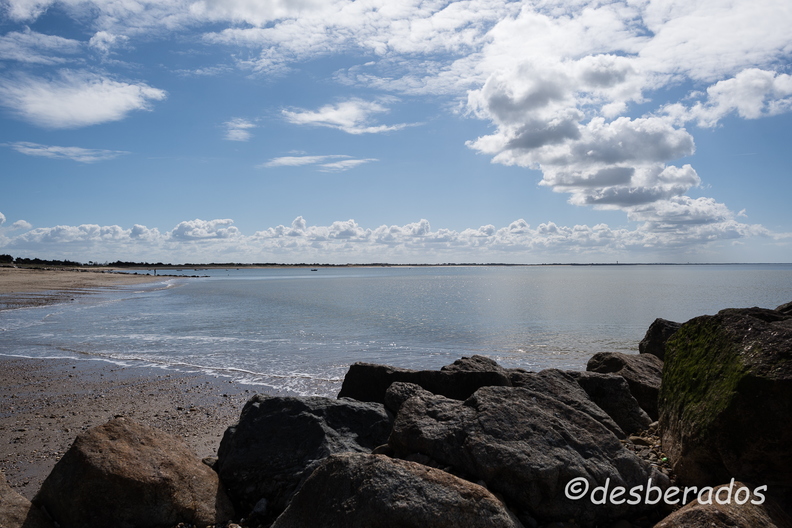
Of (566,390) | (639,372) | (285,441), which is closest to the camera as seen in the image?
(285,441)

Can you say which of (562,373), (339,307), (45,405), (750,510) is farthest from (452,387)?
(339,307)

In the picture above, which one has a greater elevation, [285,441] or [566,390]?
[566,390]

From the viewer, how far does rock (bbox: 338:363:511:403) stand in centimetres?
706

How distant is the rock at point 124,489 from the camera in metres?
4.74

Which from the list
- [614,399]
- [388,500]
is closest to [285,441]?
[388,500]

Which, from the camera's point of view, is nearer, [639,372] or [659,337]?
[639,372]

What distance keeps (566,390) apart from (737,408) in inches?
82.3

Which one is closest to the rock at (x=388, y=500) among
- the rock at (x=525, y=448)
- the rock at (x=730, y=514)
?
the rock at (x=525, y=448)

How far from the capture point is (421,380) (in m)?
7.38

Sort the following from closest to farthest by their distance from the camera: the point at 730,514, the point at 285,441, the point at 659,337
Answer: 1. the point at 730,514
2. the point at 285,441
3. the point at 659,337

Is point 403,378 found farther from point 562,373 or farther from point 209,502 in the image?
point 209,502

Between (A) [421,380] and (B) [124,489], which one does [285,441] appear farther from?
(A) [421,380]

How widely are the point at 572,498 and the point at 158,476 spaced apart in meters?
3.98

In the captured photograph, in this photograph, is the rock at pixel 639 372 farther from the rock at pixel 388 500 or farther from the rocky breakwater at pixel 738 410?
the rock at pixel 388 500
